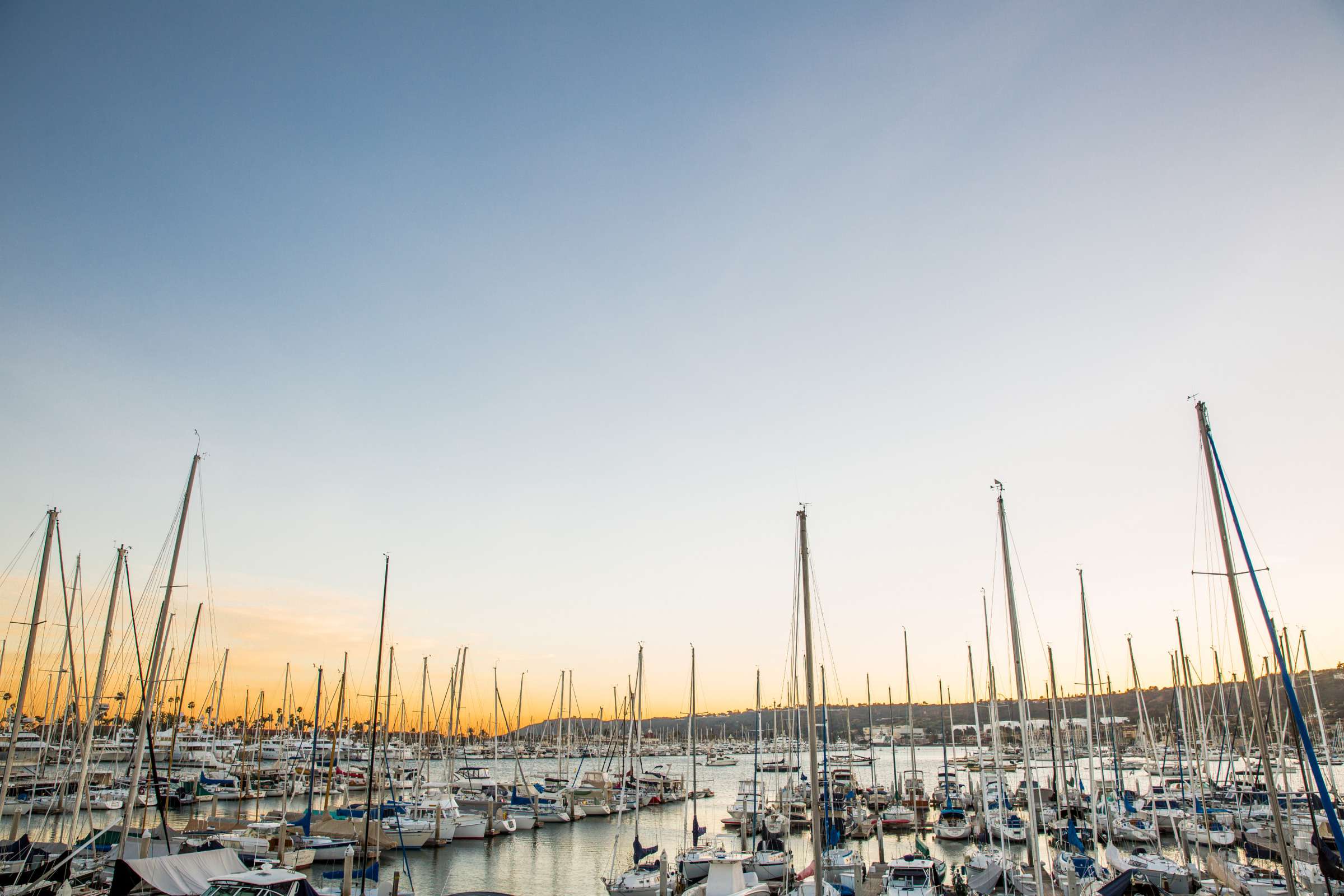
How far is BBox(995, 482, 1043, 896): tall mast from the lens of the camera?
20.1m

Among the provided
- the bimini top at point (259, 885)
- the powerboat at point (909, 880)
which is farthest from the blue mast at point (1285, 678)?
the bimini top at point (259, 885)

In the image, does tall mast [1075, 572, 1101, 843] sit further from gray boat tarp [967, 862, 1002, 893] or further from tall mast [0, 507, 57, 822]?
tall mast [0, 507, 57, 822]

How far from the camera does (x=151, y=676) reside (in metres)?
21.8

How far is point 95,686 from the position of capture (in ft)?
82.0

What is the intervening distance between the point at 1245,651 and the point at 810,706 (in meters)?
9.08

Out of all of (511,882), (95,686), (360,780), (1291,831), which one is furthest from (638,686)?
(360,780)

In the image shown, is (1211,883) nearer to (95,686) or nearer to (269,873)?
(269,873)

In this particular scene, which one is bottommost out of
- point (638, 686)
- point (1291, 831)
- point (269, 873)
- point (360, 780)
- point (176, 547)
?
point (360, 780)

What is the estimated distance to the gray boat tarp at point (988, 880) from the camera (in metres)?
28.9

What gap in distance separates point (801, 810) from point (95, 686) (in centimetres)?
4640

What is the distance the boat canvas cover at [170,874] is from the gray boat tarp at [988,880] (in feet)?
80.9

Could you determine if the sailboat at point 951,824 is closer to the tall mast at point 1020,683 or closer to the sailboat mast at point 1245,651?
the tall mast at point 1020,683

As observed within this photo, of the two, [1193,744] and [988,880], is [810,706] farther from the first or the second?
[1193,744]

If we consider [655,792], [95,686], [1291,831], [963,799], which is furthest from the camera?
[655,792]
